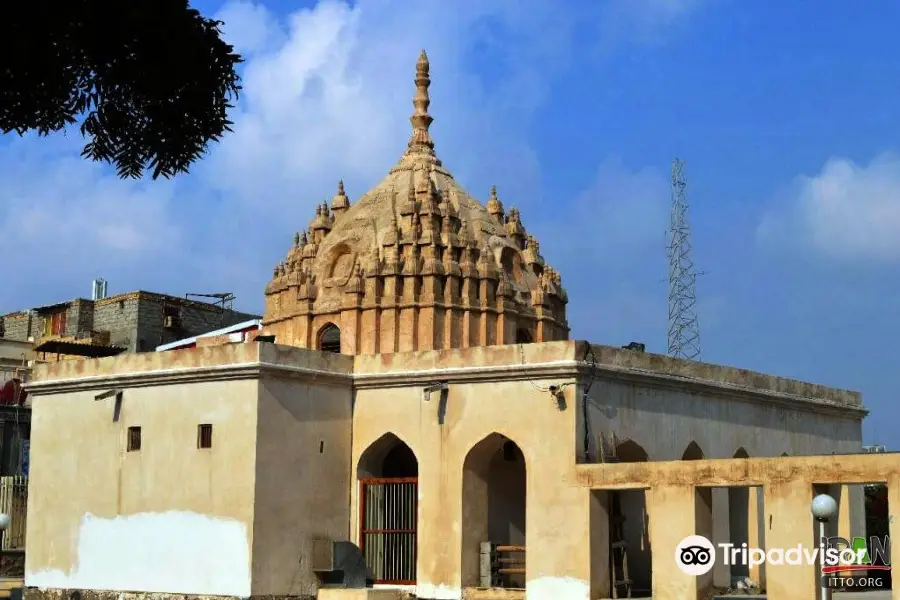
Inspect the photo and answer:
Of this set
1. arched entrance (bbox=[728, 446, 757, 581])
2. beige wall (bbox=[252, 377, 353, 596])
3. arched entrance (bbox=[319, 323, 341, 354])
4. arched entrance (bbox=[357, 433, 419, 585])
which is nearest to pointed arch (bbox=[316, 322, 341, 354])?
arched entrance (bbox=[319, 323, 341, 354])

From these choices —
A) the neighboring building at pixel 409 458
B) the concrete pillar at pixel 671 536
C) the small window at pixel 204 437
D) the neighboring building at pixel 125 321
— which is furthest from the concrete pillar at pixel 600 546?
the neighboring building at pixel 125 321

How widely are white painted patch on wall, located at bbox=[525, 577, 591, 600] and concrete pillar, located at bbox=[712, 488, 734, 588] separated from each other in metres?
4.13

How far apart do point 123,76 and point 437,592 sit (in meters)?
15.5

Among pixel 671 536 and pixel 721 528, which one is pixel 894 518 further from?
pixel 721 528

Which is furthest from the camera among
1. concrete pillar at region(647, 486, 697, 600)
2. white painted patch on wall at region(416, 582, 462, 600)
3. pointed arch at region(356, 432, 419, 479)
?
pointed arch at region(356, 432, 419, 479)

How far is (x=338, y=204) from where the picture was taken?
3088 centimetres

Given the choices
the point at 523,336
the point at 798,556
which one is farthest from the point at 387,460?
the point at 798,556

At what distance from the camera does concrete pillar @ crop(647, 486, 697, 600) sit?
21156 mm

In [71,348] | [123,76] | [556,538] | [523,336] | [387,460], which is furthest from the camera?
[71,348]

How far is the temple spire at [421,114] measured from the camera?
1224 inches

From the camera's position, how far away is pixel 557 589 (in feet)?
73.3

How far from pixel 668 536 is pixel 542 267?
1002cm

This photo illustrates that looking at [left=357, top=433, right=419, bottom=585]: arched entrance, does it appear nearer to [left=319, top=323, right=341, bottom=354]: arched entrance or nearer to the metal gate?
the metal gate

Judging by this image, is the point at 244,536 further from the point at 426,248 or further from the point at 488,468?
the point at 426,248
